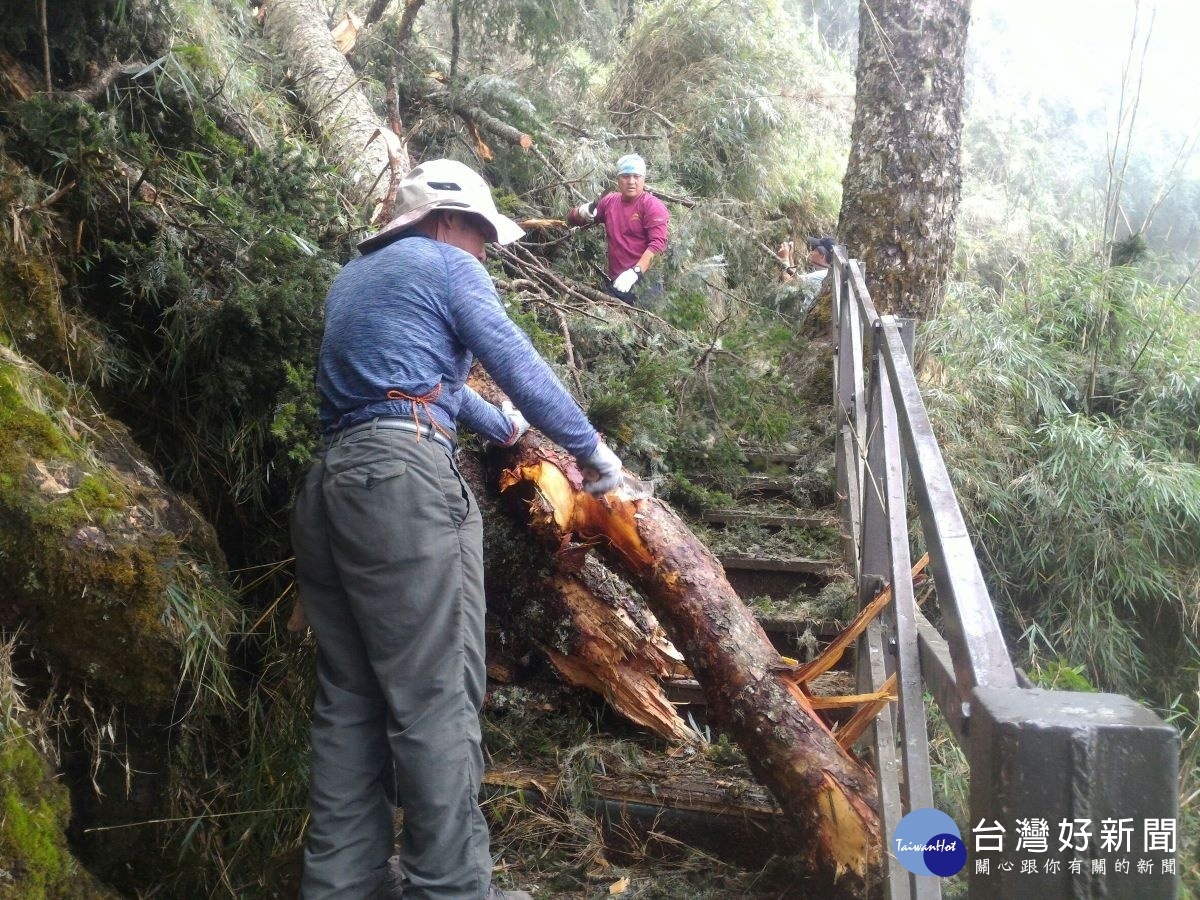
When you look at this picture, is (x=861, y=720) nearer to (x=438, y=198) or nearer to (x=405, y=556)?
(x=405, y=556)

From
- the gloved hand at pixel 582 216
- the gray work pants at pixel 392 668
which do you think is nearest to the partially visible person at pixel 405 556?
the gray work pants at pixel 392 668

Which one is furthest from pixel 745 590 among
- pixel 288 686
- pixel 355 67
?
pixel 355 67

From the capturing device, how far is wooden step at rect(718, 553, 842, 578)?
166 inches

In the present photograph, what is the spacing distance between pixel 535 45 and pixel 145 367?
18.2 ft

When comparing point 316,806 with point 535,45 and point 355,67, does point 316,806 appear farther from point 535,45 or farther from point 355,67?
point 535,45

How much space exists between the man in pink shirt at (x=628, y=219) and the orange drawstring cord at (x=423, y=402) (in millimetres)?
3640

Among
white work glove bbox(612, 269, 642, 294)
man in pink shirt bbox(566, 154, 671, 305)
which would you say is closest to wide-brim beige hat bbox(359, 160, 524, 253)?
white work glove bbox(612, 269, 642, 294)

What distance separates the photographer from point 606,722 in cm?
359

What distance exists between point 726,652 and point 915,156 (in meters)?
4.29

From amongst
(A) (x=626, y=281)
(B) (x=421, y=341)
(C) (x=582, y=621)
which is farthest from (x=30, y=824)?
(A) (x=626, y=281)

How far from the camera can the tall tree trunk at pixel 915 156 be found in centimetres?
599

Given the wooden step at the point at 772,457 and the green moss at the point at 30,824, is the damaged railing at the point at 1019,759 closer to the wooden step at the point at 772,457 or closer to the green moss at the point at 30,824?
the green moss at the point at 30,824

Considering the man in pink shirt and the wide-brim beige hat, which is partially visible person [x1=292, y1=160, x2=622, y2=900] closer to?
the wide-brim beige hat

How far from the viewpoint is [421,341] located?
7.93ft
